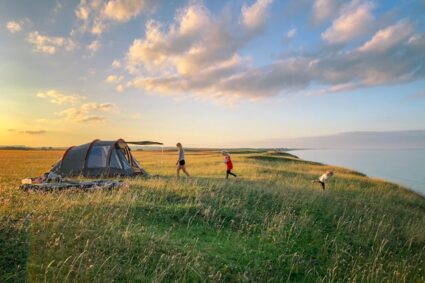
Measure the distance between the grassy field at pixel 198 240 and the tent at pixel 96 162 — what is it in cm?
657

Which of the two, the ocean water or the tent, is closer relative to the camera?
the tent

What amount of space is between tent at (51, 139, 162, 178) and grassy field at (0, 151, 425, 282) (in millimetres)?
6571

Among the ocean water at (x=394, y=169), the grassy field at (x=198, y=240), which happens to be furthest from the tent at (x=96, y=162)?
the ocean water at (x=394, y=169)

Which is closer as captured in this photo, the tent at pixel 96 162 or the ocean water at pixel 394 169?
the tent at pixel 96 162

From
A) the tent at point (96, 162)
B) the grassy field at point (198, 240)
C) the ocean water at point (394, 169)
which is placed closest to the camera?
the grassy field at point (198, 240)

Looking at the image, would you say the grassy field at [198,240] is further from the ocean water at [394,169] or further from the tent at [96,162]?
the ocean water at [394,169]

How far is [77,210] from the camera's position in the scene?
31.2 feet

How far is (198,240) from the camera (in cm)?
868

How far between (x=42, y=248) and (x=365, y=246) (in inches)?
379

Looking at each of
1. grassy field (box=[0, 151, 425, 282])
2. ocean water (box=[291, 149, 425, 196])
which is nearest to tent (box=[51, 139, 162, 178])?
grassy field (box=[0, 151, 425, 282])

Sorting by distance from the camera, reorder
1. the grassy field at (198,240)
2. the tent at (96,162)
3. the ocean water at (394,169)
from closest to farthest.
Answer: the grassy field at (198,240) < the tent at (96,162) < the ocean water at (394,169)

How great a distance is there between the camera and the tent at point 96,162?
67.3 feet

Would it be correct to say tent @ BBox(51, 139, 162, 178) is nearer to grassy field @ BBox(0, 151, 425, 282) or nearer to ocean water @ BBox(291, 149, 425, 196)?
grassy field @ BBox(0, 151, 425, 282)

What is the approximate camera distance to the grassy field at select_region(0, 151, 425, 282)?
6.46 meters
